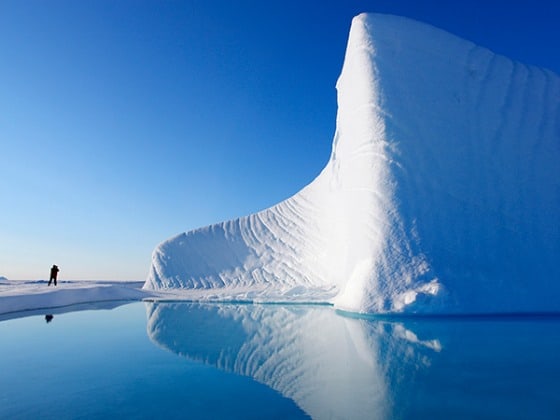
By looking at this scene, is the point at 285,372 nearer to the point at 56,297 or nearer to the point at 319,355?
the point at 319,355

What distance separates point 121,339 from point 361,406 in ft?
10.2

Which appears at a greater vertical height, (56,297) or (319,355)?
(56,297)

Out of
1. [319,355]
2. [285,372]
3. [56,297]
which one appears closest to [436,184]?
[319,355]

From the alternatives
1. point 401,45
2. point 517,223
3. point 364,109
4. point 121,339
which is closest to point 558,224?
point 517,223

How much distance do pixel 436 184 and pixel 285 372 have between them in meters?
5.63

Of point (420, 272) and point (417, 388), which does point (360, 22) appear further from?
point (417, 388)

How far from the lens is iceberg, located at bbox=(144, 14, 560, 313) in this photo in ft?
20.3

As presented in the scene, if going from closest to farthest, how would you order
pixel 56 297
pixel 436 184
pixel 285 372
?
1. pixel 285 372
2. pixel 436 184
3. pixel 56 297

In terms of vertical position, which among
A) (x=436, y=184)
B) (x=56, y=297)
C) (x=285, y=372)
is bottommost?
(x=285, y=372)

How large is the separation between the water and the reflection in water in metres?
0.01

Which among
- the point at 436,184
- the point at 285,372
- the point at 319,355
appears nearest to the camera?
the point at 285,372

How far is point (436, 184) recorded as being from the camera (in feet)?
23.8

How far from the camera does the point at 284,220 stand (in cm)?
1240

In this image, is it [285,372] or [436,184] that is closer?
[285,372]
